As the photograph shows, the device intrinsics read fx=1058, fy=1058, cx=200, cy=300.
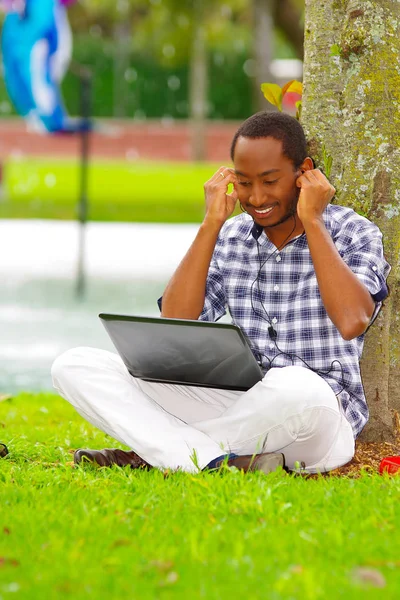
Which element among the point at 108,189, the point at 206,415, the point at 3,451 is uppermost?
the point at 206,415

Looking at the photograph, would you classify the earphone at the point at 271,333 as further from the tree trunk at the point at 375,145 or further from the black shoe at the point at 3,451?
the black shoe at the point at 3,451

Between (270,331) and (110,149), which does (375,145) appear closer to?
(270,331)

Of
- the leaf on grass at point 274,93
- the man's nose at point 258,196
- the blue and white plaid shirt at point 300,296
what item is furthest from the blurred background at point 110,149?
the man's nose at point 258,196

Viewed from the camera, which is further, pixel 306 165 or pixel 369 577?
pixel 306 165

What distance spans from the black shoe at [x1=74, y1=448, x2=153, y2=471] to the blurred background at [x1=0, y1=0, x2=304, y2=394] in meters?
2.40

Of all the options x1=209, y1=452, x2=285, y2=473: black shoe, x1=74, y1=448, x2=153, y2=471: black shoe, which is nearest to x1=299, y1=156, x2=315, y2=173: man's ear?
x1=209, y1=452, x2=285, y2=473: black shoe

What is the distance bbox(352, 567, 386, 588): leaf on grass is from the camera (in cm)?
255

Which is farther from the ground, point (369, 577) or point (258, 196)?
point (258, 196)

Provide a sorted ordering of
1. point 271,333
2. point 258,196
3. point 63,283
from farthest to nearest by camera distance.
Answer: point 63,283, point 271,333, point 258,196

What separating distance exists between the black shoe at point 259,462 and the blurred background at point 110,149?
2.49 meters

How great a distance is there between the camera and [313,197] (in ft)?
12.3

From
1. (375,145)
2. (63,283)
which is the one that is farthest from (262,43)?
(375,145)

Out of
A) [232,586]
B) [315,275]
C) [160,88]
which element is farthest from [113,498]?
[160,88]

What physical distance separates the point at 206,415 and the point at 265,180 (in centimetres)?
93
